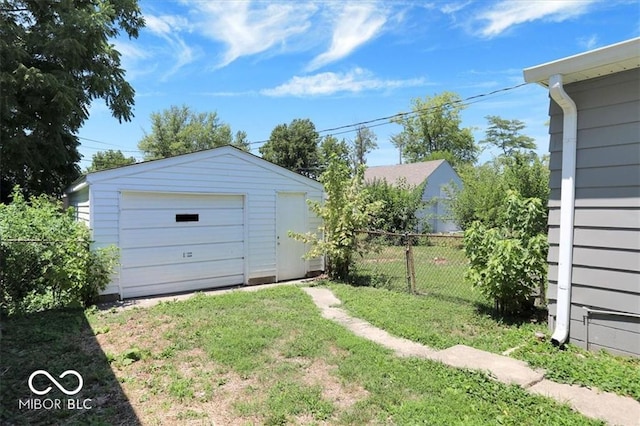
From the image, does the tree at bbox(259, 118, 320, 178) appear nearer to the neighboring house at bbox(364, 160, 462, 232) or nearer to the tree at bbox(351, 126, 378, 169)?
the tree at bbox(351, 126, 378, 169)

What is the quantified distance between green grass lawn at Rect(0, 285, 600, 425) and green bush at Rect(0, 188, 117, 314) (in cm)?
56

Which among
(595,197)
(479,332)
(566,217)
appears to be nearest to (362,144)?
(479,332)

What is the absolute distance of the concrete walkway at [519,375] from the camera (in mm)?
2600

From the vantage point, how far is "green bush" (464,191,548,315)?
457 cm

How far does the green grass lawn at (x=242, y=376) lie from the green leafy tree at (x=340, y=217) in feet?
8.91

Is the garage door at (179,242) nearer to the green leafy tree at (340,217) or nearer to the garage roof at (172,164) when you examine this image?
the garage roof at (172,164)

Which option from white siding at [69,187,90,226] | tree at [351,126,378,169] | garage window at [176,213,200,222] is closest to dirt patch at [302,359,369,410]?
garage window at [176,213,200,222]

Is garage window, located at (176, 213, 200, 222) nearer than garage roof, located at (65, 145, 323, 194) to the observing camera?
No

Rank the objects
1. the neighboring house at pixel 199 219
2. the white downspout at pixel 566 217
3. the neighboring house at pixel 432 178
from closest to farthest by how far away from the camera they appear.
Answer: the white downspout at pixel 566 217 < the neighboring house at pixel 199 219 < the neighboring house at pixel 432 178

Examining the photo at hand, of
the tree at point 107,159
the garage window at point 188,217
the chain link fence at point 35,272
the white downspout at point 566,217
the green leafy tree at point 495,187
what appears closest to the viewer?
the white downspout at point 566,217

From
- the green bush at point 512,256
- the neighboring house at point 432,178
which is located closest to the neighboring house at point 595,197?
the green bush at point 512,256

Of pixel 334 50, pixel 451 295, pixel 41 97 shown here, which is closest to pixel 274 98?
pixel 334 50

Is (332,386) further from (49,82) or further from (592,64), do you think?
(49,82)

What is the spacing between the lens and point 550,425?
8.01 ft
